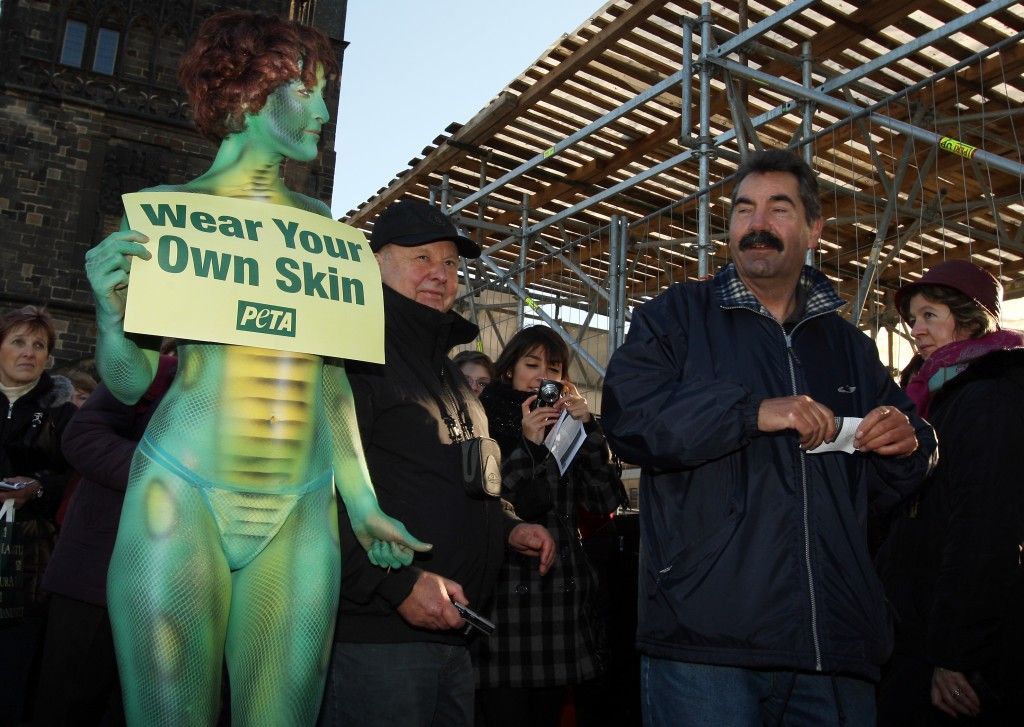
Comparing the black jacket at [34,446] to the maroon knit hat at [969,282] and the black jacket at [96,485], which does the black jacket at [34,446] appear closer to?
the black jacket at [96,485]

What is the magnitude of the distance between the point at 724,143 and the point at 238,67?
822cm

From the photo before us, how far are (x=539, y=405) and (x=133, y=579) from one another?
219 centimetres

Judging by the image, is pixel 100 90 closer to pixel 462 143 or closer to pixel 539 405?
pixel 462 143

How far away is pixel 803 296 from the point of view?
104 inches

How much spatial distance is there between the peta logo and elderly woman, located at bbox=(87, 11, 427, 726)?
0.05 meters

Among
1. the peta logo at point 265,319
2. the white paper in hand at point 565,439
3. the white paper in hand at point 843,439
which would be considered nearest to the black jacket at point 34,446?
the white paper in hand at point 565,439

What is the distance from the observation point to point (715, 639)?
84.1 inches

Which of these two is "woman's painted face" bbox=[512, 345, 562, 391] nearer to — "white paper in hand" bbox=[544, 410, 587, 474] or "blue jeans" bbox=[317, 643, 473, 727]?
"white paper in hand" bbox=[544, 410, 587, 474]

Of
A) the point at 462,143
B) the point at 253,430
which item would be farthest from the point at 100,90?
the point at 253,430

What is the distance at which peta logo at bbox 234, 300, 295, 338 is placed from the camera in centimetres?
176

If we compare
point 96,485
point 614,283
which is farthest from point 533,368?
point 614,283

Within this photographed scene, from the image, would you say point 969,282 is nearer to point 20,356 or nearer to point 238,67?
point 238,67

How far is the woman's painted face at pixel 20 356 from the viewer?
4516 mm

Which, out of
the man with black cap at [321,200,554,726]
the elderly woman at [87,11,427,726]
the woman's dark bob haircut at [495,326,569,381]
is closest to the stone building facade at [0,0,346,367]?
the woman's dark bob haircut at [495,326,569,381]
